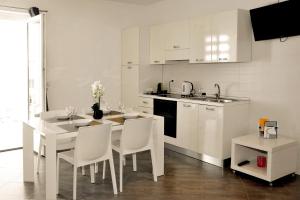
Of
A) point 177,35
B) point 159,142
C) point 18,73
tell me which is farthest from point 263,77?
point 18,73

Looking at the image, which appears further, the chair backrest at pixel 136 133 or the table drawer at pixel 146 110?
the table drawer at pixel 146 110

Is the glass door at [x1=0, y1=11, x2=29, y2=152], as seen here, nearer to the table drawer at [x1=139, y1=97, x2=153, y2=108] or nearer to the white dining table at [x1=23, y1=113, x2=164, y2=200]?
the white dining table at [x1=23, y1=113, x2=164, y2=200]

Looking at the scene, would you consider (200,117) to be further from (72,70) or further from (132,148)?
(72,70)

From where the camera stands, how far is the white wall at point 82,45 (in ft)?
15.8

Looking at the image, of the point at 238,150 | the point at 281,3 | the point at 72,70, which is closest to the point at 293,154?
the point at 238,150

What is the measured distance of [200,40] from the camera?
170 inches

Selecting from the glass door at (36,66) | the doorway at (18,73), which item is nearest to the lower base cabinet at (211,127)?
the glass door at (36,66)

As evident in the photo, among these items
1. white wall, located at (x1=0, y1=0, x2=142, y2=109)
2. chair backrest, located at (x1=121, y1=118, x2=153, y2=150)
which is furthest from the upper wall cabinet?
white wall, located at (x1=0, y1=0, x2=142, y2=109)

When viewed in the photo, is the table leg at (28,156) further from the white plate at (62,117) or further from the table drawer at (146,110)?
the table drawer at (146,110)

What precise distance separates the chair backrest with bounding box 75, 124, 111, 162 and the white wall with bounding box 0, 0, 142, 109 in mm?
2325

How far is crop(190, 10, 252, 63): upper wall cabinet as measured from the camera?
3799 mm

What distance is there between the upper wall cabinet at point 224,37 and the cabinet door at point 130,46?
4.14 feet

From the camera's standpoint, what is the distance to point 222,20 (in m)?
3.95

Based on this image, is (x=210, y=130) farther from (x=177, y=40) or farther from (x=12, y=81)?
(x=12, y=81)
